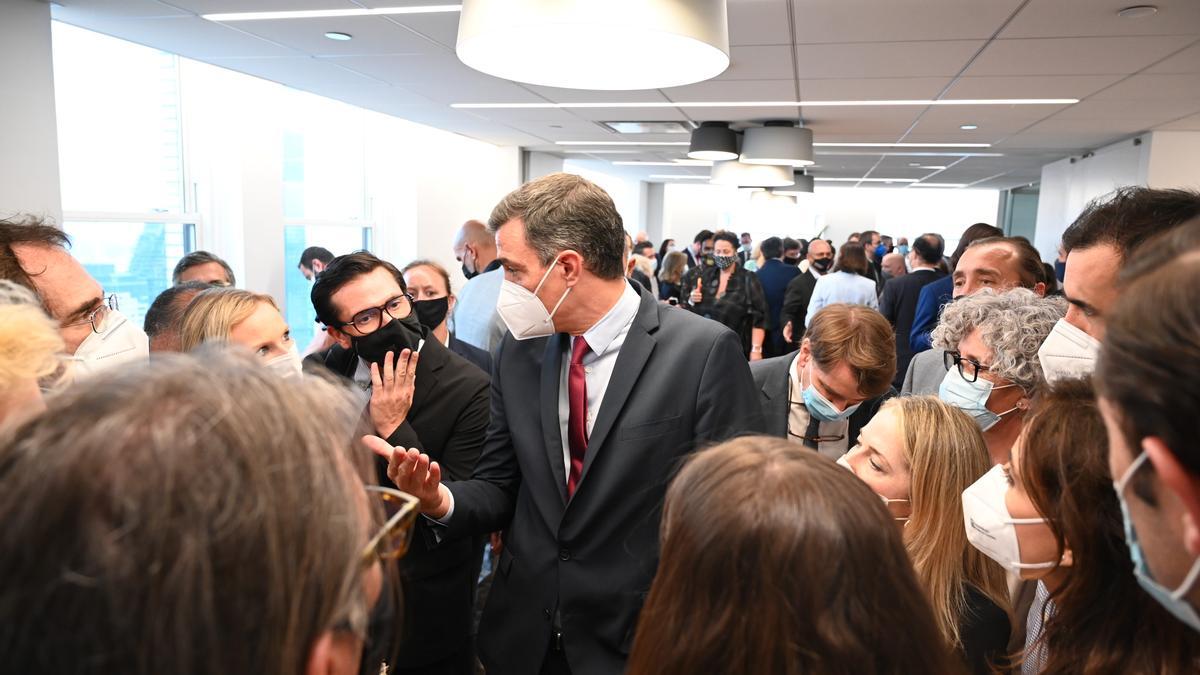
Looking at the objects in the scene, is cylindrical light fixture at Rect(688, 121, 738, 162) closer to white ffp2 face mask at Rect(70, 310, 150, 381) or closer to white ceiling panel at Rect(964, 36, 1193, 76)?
white ceiling panel at Rect(964, 36, 1193, 76)

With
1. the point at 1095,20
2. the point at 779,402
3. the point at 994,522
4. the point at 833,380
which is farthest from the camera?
the point at 1095,20

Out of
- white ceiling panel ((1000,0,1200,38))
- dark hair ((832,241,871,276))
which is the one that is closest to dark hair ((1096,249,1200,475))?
white ceiling panel ((1000,0,1200,38))

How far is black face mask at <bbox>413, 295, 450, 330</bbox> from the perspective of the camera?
3057 millimetres

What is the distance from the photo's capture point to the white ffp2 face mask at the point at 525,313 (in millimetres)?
1827

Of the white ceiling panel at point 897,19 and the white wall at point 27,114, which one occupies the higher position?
the white ceiling panel at point 897,19

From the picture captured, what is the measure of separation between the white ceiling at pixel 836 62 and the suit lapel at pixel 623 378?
2193mm

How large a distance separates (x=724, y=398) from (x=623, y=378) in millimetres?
226

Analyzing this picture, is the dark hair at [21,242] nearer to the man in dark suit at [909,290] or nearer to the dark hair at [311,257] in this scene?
the dark hair at [311,257]

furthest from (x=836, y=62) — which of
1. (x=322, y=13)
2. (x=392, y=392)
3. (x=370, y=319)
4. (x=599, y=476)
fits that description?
(x=599, y=476)

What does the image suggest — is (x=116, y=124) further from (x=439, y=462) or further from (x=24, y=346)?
(x=24, y=346)

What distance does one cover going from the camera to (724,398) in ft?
5.43

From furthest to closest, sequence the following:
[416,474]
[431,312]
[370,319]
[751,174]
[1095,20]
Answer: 1. [751,174]
2. [1095,20]
3. [431,312]
4. [370,319]
5. [416,474]

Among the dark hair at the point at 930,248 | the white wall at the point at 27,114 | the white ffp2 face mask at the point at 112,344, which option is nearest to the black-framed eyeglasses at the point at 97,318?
the white ffp2 face mask at the point at 112,344

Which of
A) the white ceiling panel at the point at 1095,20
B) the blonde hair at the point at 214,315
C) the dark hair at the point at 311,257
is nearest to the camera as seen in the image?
the blonde hair at the point at 214,315
